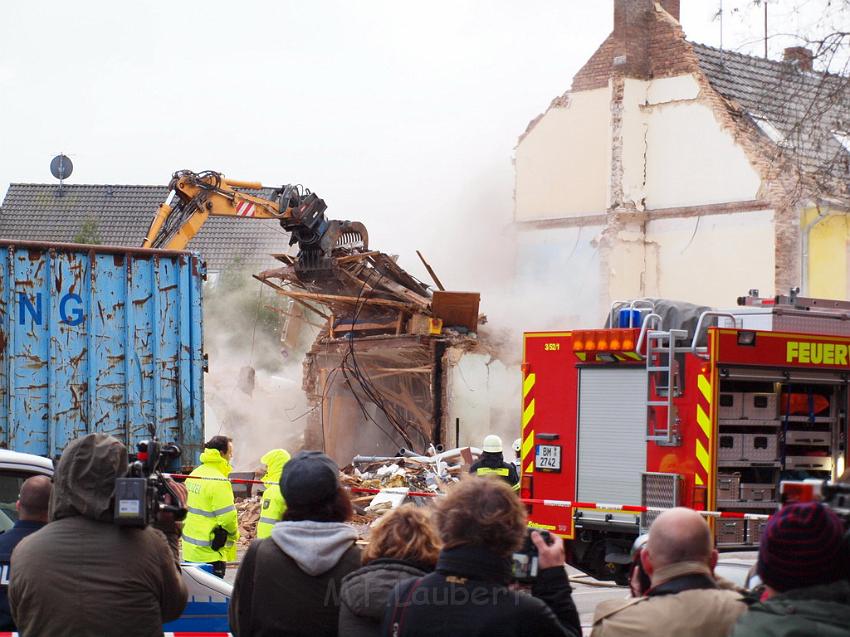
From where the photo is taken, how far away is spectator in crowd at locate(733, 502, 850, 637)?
9.63 feet

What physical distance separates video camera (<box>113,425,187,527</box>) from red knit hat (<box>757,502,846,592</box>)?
1.97 m

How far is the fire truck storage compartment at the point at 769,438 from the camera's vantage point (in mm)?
9164

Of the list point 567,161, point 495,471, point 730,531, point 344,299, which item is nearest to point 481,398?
point 344,299

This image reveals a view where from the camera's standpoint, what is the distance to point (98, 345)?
11680 millimetres

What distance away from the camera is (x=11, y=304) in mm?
11242

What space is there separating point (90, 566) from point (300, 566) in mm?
676

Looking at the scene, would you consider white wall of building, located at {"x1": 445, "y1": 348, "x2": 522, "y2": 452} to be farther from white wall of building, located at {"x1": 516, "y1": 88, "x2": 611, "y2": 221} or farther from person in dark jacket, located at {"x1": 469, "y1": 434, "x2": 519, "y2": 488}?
person in dark jacket, located at {"x1": 469, "y1": 434, "x2": 519, "y2": 488}

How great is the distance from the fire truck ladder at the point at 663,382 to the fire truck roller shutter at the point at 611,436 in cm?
13

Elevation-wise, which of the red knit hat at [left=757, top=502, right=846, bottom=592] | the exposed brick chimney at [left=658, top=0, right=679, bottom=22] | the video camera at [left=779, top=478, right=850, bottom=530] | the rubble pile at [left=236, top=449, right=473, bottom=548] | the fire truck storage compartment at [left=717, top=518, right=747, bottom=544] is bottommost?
the rubble pile at [left=236, top=449, right=473, bottom=548]

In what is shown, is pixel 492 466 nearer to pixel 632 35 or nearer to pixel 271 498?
pixel 271 498

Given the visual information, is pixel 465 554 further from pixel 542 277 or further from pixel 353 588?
pixel 542 277

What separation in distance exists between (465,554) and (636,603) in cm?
50

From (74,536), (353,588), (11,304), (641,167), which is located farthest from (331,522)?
(641,167)

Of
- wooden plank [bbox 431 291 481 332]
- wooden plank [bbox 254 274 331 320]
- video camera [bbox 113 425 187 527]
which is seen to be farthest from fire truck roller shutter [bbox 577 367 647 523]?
wooden plank [bbox 254 274 331 320]
